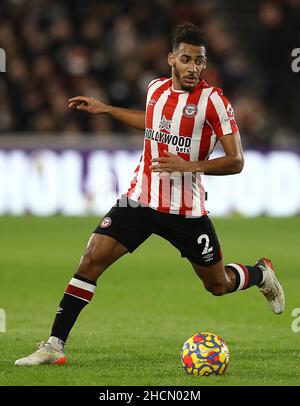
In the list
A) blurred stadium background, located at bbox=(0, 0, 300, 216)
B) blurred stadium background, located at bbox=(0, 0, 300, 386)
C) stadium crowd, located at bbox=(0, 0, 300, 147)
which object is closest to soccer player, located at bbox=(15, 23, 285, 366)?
blurred stadium background, located at bbox=(0, 0, 300, 386)

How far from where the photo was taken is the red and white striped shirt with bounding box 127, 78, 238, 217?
22.7 feet

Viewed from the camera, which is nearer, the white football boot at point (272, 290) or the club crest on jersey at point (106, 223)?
the club crest on jersey at point (106, 223)

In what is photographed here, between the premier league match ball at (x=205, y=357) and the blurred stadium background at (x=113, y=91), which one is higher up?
the blurred stadium background at (x=113, y=91)

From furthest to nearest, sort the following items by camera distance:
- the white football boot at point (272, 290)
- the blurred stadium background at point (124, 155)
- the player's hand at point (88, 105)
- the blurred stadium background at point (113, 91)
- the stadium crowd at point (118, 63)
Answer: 1. the stadium crowd at point (118, 63)
2. the blurred stadium background at point (113, 91)
3. the blurred stadium background at point (124, 155)
4. the white football boot at point (272, 290)
5. the player's hand at point (88, 105)

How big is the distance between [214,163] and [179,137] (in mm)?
432

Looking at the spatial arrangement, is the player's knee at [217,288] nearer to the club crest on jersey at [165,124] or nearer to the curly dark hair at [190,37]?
the club crest on jersey at [165,124]

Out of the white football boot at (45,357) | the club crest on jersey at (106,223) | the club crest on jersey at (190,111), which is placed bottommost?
the white football boot at (45,357)

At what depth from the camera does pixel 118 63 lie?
61.6ft

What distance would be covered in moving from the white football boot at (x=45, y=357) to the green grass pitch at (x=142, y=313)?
0.07 metres

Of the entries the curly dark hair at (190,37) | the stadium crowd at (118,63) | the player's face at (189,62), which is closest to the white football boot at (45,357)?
the player's face at (189,62)

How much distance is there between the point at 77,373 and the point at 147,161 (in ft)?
5.13

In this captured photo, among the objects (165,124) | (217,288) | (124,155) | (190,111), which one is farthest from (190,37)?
(124,155)

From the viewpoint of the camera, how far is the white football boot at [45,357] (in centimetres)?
663
